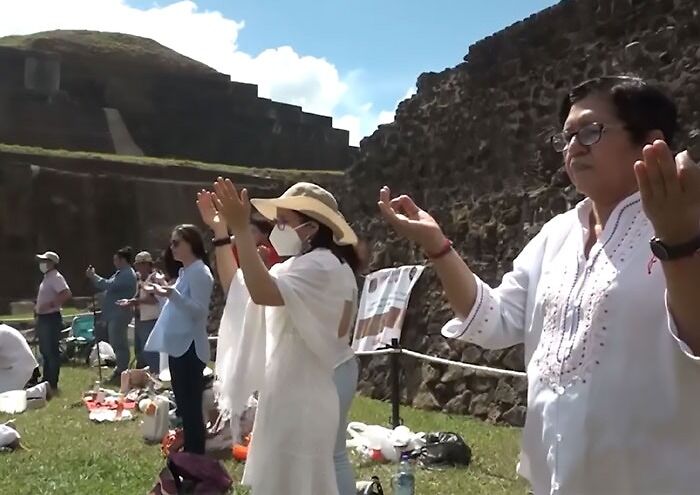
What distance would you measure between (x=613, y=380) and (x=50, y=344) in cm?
874

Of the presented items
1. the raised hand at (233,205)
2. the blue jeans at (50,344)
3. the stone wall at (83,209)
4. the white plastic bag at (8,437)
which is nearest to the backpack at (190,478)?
the raised hand at (233,205)

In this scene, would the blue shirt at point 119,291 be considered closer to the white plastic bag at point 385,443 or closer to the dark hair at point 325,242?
the white plastic bag at point 385,443

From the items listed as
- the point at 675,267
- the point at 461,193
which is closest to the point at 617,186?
the point at 675,267

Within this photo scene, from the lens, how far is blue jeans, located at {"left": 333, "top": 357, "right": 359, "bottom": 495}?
380 cm

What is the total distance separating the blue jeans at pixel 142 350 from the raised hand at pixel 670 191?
7.72m

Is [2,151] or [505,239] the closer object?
[505,239]

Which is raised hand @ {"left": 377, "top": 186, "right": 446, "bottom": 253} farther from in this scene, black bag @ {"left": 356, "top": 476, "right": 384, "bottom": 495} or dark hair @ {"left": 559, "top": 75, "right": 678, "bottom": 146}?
black bag @ {"left": 356, "top": 476, "right": 384, "bottom": 495}

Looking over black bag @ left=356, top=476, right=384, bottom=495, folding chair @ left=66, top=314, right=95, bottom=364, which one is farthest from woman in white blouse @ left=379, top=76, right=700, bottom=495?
folding chair @ left=66, top=314, right=95, bottom=364

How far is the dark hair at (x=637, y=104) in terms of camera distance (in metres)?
2.01

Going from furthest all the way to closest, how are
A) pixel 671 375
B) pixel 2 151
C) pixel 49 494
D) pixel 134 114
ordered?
pixel 134 114
pixel 2 151
pixel 49 494
pixel 671 375

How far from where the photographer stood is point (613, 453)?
6.05 ft

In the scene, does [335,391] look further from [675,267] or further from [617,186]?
[675,267]

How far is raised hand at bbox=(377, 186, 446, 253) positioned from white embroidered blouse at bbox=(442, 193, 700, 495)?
0.31 metres

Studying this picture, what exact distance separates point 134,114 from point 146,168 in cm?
1061
